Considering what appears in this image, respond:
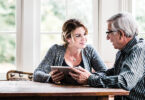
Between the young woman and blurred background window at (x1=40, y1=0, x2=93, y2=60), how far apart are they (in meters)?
0.85

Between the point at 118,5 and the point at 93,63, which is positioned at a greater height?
the point at 118,5

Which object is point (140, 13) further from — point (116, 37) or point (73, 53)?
point (116, 37)

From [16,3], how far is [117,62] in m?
1.99

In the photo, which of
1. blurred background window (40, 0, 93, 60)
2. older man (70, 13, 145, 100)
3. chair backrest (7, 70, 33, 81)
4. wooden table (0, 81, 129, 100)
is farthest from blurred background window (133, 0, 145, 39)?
wooden table (0, 81, 129, 100)

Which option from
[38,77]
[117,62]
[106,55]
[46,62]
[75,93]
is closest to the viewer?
[75,93]

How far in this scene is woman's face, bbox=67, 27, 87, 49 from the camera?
333cm

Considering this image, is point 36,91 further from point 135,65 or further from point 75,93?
point 135,65

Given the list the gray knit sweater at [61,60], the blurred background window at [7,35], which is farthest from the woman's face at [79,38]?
the blurred background window at [7,35]

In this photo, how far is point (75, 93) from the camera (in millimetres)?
2252

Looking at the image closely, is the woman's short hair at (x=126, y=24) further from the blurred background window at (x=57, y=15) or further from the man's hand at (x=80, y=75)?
the blurred background window at (x=57, y=15)

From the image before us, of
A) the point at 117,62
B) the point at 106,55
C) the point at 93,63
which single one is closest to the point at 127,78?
the point at 117,62

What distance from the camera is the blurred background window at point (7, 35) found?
168 inches

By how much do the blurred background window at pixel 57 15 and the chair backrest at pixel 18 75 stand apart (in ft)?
1.23

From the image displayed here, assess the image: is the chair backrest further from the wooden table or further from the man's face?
the man's face
